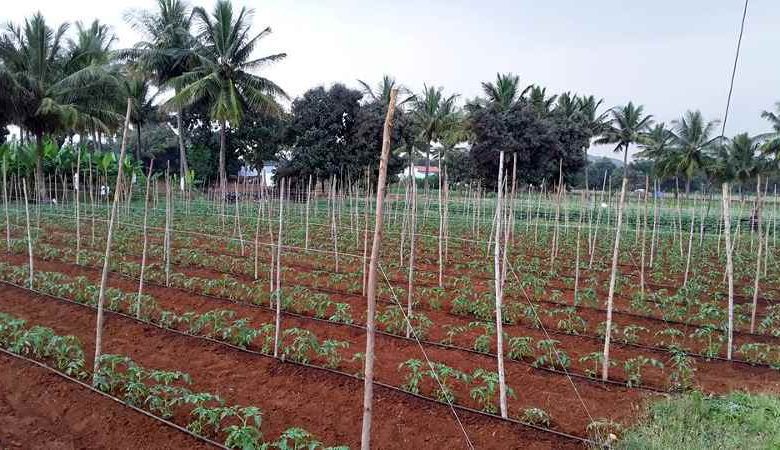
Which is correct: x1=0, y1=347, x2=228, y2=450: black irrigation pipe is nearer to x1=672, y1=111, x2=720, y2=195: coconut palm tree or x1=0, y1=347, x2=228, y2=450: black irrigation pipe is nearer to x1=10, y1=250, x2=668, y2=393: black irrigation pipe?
x1=10, y1=250, x2=668, y2=393: black irrigation pipe

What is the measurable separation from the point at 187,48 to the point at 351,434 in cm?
2175

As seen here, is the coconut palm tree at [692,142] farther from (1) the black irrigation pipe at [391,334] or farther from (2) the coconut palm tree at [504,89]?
(1) the black irrigation pipe at [391,334]

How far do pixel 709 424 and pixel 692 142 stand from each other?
29.0 metres

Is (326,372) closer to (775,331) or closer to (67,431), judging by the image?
(67,431)

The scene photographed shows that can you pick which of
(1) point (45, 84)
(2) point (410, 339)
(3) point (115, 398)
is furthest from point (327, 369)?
(1) point (45, 84)

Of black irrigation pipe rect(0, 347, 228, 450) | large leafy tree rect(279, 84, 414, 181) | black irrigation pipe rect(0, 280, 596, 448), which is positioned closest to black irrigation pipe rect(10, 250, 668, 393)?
black irrigation pipe rect(0, 280, 596, 448)

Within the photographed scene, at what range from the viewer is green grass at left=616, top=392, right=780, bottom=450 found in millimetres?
3674

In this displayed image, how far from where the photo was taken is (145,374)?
15.1 ft

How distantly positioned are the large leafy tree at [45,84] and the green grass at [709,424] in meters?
19.1

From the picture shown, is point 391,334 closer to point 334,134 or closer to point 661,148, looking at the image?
point 334,134

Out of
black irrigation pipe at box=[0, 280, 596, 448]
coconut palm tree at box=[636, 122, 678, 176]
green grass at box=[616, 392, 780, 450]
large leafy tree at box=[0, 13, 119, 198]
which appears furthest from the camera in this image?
coconut palm tree at box=[636, 122, 678, 176]

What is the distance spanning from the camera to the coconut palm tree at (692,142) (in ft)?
94.8

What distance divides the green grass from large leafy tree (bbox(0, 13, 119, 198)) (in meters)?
19.1

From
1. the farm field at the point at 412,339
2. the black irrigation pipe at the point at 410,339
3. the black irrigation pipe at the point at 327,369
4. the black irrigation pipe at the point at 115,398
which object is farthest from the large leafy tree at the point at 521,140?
the black irrigation pipe at the point at 115,398
